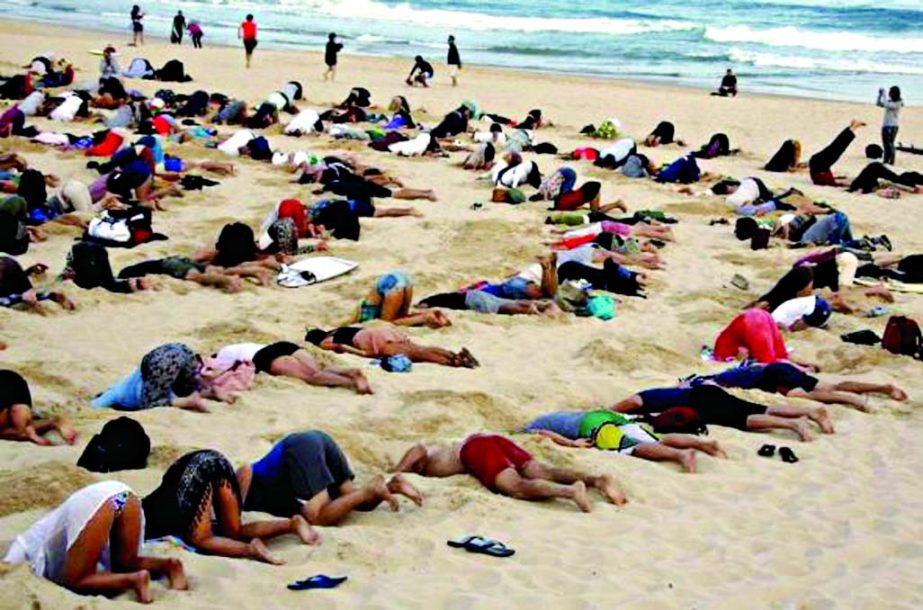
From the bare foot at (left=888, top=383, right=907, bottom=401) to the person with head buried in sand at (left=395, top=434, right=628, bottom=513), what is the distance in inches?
122

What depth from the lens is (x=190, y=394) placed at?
8.38 meters

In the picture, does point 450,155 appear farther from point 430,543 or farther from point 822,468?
point 430,543

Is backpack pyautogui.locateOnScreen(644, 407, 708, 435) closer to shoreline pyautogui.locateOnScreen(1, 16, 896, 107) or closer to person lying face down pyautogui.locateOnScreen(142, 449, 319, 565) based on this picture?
person lying face down pyautogui.locateOnScreen(142, 449, 319, 565)

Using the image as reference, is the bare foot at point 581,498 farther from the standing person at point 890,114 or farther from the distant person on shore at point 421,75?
the distant person on shore at point 421,75

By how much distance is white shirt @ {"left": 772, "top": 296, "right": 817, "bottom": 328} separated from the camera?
11.2 metres

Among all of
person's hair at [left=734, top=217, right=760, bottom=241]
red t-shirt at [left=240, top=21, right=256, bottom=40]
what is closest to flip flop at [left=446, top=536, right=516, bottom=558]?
person's hair at [left=734, top=217, right=760, bottom=241]

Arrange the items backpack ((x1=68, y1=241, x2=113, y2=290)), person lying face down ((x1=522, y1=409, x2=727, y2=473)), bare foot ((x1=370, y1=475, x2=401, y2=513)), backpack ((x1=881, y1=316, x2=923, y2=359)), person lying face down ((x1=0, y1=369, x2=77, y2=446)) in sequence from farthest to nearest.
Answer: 1. backpack ((x1=68, y1=241, x2=113, y2=290))
2. backpack ((x1=881, y1=316, x2=923, y2=359))
3. person lying face down ((x1=522, y1=409, x2=727, y2=473))
4. person lying face down ((x1=0, y1=369, x2=77, y2=446))
5. bare foot ((x1=370, y1=475, x2=401, y2=513))

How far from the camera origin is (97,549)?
17.3 ft

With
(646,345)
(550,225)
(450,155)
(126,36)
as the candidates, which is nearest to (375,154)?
(450,155)

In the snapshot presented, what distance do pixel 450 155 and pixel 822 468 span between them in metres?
13.4

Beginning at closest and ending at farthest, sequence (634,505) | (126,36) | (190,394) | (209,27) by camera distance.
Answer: (634,505) → (190,394) → (126,36) → (209,27)

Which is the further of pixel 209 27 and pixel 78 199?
pixel 209 27

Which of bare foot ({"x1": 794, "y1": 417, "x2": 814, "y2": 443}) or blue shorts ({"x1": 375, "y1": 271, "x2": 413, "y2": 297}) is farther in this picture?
blue shorts ({"x1": 375, "y1": 271, "x2": 413, "y2": 297})

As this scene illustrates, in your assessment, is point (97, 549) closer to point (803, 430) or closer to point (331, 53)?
point (803, 430)
